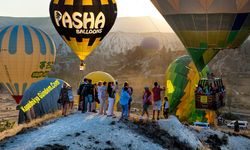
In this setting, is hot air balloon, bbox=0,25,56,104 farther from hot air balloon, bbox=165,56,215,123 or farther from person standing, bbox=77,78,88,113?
person standing, bbox=77,78,88,113

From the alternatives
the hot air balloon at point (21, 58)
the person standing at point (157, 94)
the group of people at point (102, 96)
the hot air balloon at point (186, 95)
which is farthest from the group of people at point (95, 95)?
the hot air balloon at point (21, 58)

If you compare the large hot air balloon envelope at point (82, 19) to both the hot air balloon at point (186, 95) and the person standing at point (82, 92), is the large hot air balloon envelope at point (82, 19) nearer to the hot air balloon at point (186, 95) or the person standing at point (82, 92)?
the hot air balloon at point (186, 95)

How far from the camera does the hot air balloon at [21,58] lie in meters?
29.6

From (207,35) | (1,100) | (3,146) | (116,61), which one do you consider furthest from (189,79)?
(116,61)

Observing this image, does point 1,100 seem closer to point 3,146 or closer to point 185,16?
point 185,16

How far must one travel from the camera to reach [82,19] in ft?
80.5

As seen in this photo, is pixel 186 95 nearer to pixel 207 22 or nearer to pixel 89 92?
pixel 207 22

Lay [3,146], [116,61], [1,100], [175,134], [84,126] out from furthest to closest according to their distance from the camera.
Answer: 1. [116,61]
2. [1,100]
3. [175,134]
4. [84,126]
5. [3,146]

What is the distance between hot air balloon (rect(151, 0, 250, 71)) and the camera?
2008 cm

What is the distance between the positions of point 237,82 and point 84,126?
163 feet

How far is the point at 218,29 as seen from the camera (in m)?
20.8

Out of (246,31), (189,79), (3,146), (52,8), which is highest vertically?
(52,8)

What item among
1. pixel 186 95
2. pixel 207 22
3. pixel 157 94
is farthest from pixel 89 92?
pixel 186 95

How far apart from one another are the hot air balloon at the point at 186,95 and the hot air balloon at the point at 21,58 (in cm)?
827
